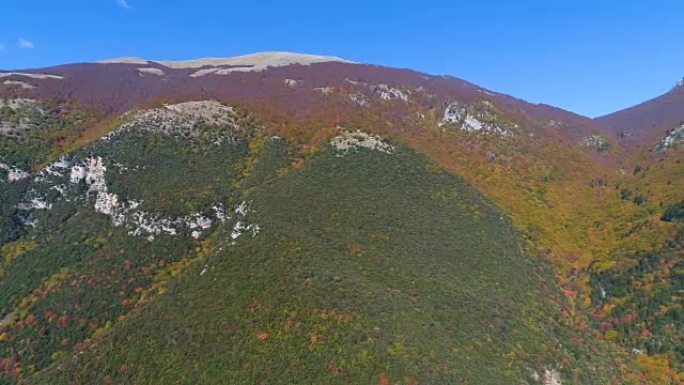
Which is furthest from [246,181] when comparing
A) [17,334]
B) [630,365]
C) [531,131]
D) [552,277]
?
[531,131]

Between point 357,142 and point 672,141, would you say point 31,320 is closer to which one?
point 357,142

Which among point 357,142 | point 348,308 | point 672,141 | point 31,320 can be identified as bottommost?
point 31,320

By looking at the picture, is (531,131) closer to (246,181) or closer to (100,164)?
(246,181)

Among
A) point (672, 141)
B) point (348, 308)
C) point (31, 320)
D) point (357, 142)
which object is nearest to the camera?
point (348, 308)

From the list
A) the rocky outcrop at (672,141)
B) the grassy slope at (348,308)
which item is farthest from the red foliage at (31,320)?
the rocky outcrop at (672,141)

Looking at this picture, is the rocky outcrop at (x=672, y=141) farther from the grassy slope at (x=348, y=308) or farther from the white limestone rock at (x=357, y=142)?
the white limestone rock at (x=357, y=142)

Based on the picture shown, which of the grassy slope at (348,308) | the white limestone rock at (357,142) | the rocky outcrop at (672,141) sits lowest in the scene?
the grassy slope at (348,308)

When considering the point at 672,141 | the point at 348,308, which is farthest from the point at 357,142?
the point at 672,141

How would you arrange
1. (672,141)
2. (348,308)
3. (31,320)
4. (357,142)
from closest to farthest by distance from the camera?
(348,308) → (31,320) → (357,142) → (672,141)
